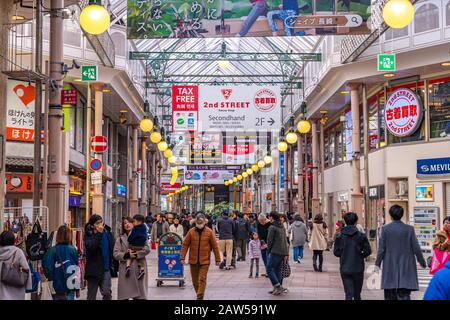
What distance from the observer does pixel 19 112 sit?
75.4 ft

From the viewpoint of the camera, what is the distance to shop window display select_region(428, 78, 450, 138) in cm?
2488

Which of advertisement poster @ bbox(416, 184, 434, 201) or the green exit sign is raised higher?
the green exit sign

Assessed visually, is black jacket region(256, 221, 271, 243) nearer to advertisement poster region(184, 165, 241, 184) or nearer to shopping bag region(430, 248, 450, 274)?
shopping bag region(430, 248, 450, 274)

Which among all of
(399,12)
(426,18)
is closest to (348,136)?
(426,18)

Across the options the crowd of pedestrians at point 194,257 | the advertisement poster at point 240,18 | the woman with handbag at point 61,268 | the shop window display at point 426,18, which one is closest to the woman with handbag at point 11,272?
the crowd of pedestrians at point 194,257

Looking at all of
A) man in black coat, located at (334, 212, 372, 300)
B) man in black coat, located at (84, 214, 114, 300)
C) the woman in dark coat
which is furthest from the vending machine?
man in black coat, located at (84, 214, 114, 300)

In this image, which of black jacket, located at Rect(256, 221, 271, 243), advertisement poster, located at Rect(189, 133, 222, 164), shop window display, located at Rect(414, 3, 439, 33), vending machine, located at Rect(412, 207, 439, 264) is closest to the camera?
black jacket, located at Rect(256, 221, 271, 243)

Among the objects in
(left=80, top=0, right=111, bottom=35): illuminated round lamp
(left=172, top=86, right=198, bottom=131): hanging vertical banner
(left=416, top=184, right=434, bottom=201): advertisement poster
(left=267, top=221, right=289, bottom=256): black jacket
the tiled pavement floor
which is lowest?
the tiled pavement floor

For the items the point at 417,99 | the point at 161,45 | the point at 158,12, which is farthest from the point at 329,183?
the point at 158,12

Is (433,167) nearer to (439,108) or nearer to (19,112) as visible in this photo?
(439,108)

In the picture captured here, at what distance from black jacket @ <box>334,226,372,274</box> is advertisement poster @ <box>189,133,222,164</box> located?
42999mm

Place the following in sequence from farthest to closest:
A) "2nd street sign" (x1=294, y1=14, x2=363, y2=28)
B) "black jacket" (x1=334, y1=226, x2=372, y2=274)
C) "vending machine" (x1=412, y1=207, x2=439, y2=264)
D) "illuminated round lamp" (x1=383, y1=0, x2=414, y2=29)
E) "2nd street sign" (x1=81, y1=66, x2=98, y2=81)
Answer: "vending machine" (x1=412, y1=207, x2=439, y2=264) → "2nd street sign" (x1=294, y1=14, x2=363, y2=28) → "2nd street sign" (x1=81, y1=66, x2=98, y2=81) → "illuminated round lamp" (x1=383, y1=0, x2=414, y2=29) → "black jacket" (x1=334, y1=226, x2=372, y2=274)

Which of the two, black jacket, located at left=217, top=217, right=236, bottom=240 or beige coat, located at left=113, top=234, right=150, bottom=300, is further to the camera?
black jacket, located at left=217, top=217, right=236, bottom=240
